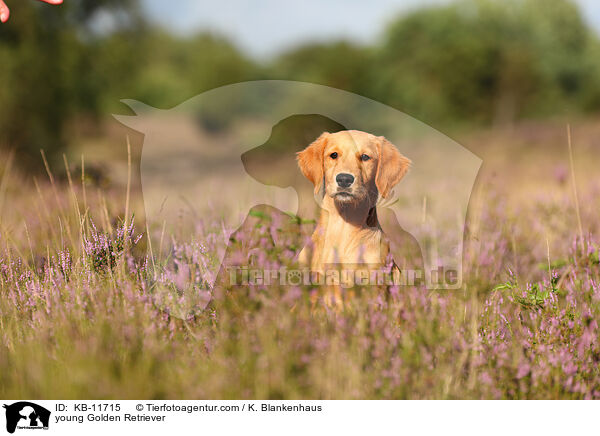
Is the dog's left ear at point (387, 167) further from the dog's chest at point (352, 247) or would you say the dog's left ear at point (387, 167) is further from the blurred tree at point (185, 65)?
the blurred tree at point (185, 65)

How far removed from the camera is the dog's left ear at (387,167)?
2.92m

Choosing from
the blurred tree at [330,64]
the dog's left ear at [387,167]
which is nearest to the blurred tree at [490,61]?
the blurred tree at [330,64]

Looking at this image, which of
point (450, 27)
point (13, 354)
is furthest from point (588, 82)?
point (13, 354)

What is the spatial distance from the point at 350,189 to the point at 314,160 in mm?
307

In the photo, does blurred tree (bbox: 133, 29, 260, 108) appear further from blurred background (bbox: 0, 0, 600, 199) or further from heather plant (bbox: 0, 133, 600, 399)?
heather plant (bbox: 0, 133, 600, 399)

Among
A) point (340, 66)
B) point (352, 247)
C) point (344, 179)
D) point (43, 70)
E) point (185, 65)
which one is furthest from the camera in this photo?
point (185, 65)

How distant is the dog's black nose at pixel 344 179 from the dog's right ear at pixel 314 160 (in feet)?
0.55

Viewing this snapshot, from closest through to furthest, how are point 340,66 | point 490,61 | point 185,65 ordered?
point 340,66, point 490,61, point 185,65

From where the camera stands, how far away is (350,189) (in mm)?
2848

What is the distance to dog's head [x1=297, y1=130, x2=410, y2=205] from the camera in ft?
9.39

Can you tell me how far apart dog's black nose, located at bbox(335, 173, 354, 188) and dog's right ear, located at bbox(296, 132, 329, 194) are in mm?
169

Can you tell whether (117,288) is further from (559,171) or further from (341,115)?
(559,171)
